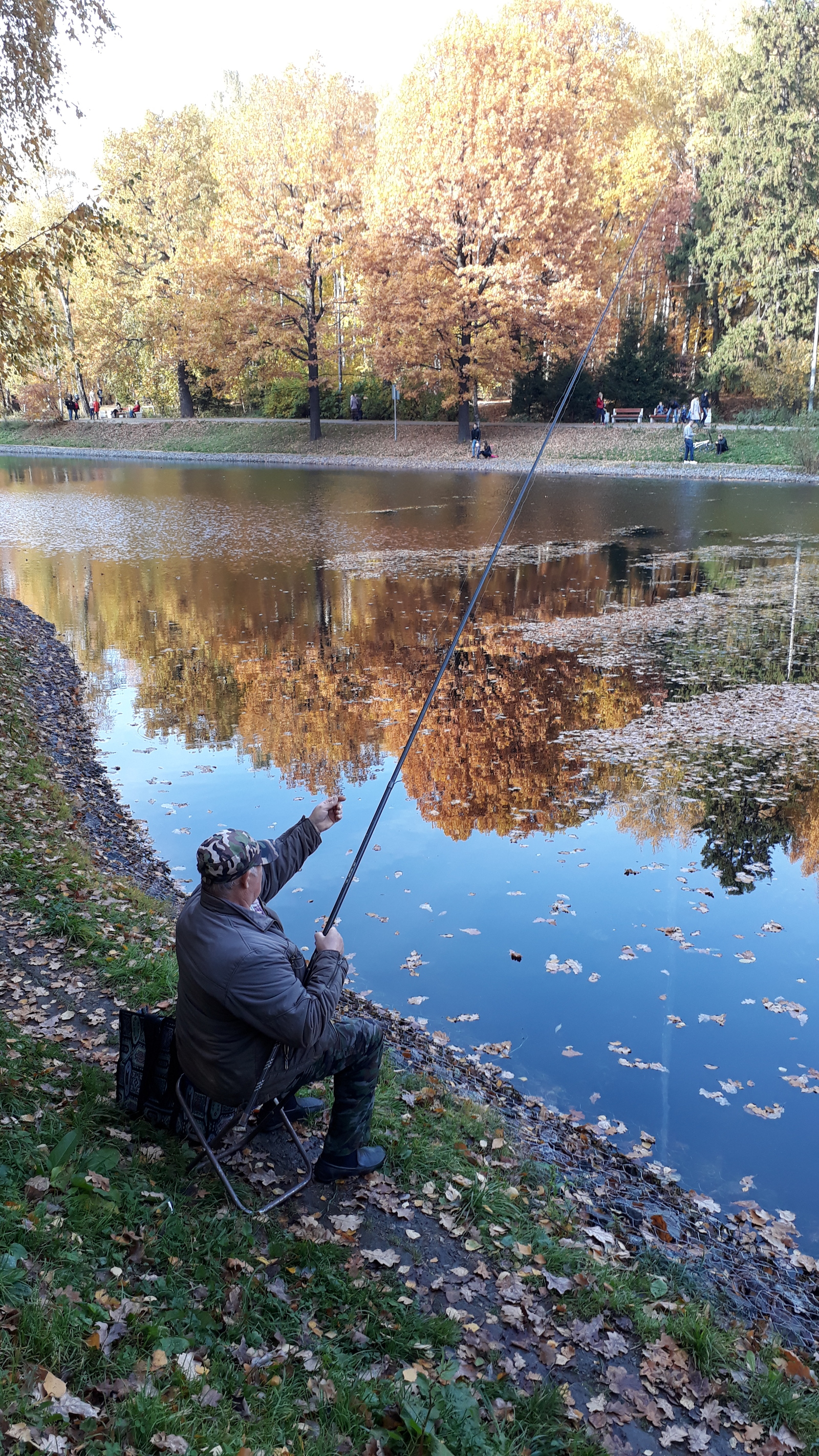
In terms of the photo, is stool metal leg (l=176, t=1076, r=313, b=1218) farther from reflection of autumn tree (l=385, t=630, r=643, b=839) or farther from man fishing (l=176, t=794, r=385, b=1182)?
reflection of autumn tree (l=385, t=630, r=643, b=839)

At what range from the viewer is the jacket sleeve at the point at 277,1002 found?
3.54 meters

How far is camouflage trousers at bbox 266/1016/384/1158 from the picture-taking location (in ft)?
13.1

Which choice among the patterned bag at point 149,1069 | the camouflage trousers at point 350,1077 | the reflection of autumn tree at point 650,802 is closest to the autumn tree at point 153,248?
the reflection of autumn tree at point 650,802

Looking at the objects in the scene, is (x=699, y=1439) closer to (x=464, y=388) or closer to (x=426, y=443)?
(x=464, y=388)

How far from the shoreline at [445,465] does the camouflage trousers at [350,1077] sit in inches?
1349

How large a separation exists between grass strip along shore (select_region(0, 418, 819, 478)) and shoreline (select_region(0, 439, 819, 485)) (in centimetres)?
8

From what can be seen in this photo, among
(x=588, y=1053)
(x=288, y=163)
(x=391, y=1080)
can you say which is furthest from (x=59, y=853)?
(x=288, y=163)

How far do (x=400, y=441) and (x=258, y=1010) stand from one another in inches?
1781

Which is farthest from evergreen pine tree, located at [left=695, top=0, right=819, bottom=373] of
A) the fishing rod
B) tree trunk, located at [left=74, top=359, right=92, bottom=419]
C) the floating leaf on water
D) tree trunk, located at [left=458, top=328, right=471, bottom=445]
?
the floating leaf on water

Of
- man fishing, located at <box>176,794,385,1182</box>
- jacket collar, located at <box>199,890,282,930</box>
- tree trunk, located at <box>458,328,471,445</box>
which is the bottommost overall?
man fishing, located at <box>176,794,385,1182</box>

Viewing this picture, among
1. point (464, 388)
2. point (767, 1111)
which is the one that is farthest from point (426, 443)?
point (767, 1111)

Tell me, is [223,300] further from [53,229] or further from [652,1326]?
[652,1326]

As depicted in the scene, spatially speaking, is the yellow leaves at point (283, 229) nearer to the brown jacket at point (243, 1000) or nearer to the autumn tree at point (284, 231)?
the autumn tree at point (284, 231)

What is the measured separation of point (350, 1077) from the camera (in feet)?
13.6
